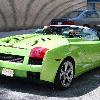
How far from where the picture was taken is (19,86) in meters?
6.80

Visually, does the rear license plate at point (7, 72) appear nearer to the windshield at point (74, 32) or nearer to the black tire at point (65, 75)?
the black tire at point (65, 75)

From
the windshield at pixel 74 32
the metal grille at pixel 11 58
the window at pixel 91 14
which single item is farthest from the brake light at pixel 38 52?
the window at pixel 91 14

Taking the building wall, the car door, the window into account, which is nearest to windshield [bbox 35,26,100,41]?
the car door

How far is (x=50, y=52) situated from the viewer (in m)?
6.16

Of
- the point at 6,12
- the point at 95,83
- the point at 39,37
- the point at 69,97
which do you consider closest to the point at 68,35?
the point at 39,37

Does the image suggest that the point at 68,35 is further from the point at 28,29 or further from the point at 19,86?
the point at 28,29

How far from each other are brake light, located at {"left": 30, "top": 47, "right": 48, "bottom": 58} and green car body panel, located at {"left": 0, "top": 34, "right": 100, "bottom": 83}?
0.20ft

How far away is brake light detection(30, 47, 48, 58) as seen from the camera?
6121 millimetres

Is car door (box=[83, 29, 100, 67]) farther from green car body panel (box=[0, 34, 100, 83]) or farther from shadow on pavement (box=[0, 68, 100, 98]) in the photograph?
shadow on pavement (box=[0, 68, 100, 98])

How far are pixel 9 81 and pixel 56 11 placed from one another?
767 inches

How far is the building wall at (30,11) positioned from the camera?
19547 millimetres

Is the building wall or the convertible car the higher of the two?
the convertible car

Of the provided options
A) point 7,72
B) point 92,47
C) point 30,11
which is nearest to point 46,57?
point 7,72

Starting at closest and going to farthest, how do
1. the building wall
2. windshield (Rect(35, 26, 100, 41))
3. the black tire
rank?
the black tire
windshield (Rect(35, 26, 100, 41))
the building wall
